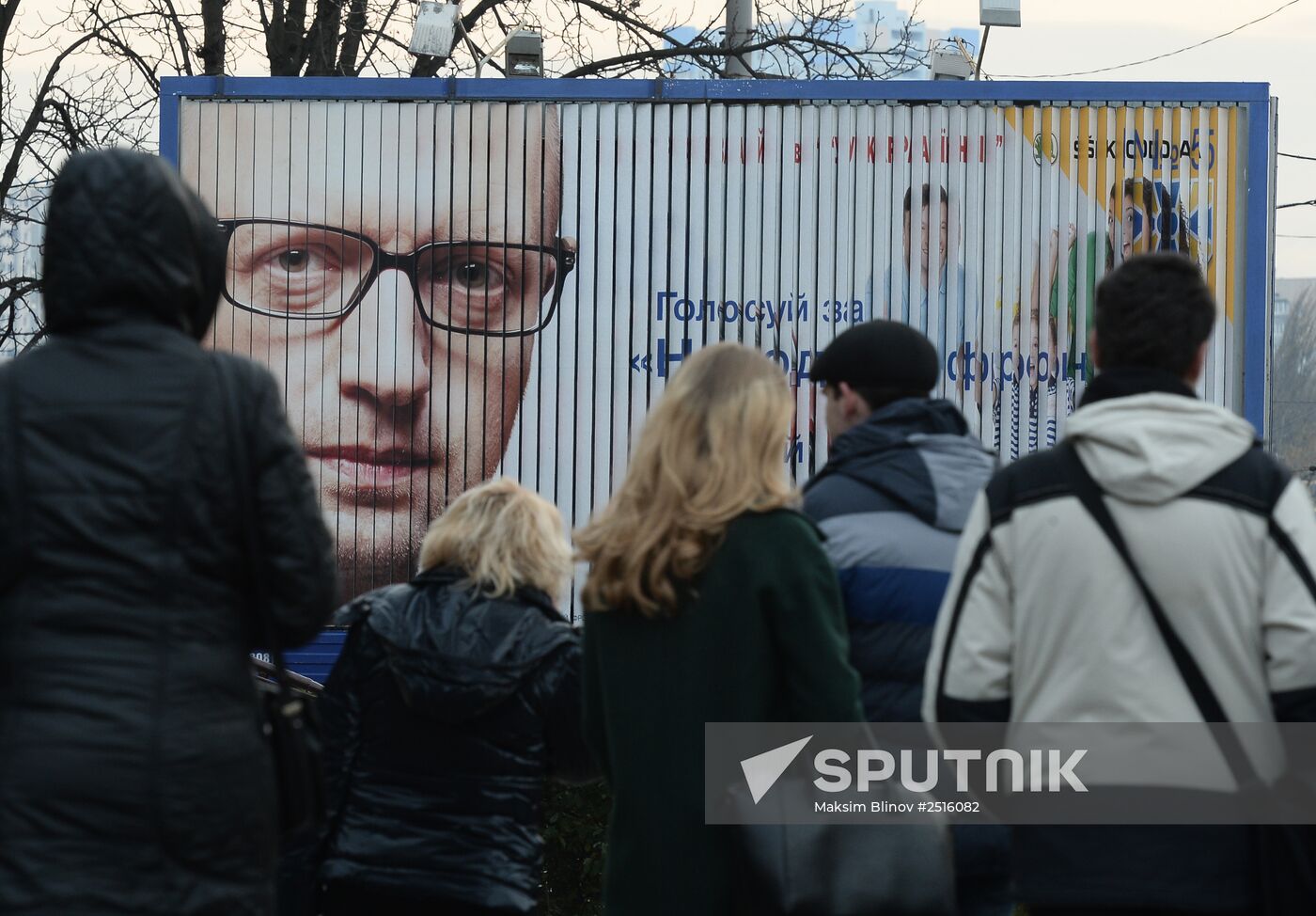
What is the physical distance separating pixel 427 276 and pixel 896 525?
5.23m

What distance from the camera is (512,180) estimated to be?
328 inches

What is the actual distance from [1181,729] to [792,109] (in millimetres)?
6143

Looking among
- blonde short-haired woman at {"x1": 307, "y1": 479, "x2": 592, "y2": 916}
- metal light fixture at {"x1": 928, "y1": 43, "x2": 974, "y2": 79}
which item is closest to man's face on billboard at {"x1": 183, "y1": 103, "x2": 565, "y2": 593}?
metal light fixture at {"x1": 928, "y1": 43, "x2": 974, "y2": 79}

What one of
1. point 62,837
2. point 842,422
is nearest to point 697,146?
point 842,422

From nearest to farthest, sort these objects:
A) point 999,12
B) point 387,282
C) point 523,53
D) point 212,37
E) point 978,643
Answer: point 978,643 → point 387,282 → point 523,53 → point 999,12 → point 212,37

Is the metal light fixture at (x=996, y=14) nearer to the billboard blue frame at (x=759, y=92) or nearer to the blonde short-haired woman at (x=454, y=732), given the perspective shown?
the billboard blue frame at (x=759, y=92)

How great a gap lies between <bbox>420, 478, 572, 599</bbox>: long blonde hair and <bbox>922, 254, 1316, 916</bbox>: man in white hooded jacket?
123 cm

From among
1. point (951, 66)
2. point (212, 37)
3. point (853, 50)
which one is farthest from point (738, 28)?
point (212, 37)

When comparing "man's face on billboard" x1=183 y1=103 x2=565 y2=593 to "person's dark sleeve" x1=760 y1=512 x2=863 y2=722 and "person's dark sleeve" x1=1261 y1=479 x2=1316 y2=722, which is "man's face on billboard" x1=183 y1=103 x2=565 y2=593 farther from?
"person's dark sleeve" x1=1261 y1=479 x2=1316 y2=722

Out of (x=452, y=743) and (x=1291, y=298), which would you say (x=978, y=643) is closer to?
(x=452, y=743)

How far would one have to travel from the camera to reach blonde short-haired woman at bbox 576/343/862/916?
2998mm

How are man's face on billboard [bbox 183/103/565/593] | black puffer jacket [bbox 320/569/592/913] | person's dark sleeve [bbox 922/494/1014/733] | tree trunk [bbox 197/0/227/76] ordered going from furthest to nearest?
tree trunk [bbox 197/0/227/76] < man's face on billboard [bbox 183/103/565/593] < black puffer jacket [bbox 320/569/592/913] < person's dark sleeve [bbox 922/494/1014/733]

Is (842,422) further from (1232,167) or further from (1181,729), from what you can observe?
(1232,167)

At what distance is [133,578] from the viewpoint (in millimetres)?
2447
